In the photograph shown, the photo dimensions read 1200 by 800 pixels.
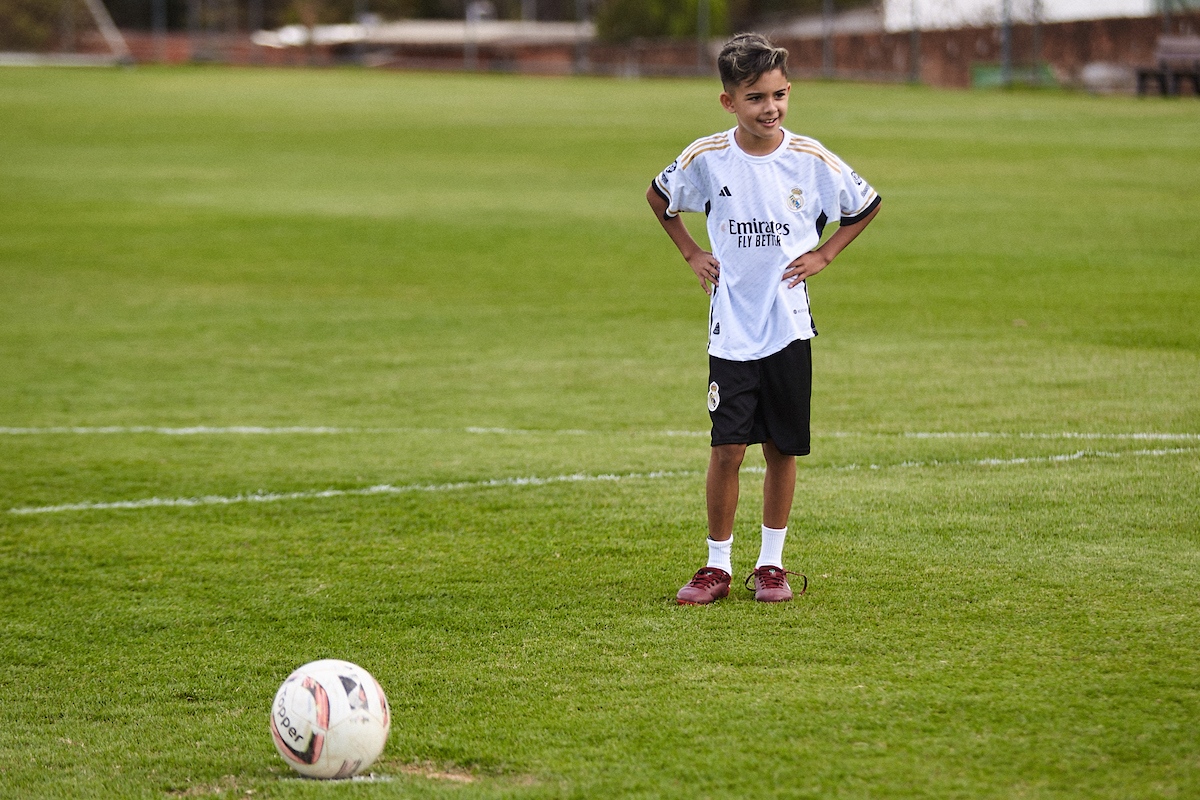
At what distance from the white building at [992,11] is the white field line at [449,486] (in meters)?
33.5

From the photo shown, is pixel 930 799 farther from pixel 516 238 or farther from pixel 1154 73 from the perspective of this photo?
pixel 1154 73

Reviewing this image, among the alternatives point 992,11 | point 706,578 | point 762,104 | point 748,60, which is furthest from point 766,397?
point 992,11

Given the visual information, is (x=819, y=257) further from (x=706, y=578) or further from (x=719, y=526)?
(x=706, y=578)

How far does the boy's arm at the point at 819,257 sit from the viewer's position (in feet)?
16.2

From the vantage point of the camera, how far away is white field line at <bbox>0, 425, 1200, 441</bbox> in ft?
24.1

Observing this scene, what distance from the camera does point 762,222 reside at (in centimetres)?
491

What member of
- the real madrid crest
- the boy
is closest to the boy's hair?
the boy

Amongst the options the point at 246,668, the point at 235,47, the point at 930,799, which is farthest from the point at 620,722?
the point at 235,47

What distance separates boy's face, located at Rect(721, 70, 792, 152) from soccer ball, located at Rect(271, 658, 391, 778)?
7.51 ft

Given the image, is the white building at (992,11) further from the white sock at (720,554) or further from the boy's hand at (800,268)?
the white sock at (720,554)

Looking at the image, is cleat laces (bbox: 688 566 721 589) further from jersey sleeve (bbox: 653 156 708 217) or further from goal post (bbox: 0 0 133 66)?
goal post (bbox: 0 0 133 66)

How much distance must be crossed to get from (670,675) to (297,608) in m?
1.66

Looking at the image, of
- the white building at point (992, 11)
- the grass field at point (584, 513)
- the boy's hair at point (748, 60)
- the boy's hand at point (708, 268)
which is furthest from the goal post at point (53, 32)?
the boy's hair at point (748, 60)

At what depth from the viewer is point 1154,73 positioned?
31.7 m
